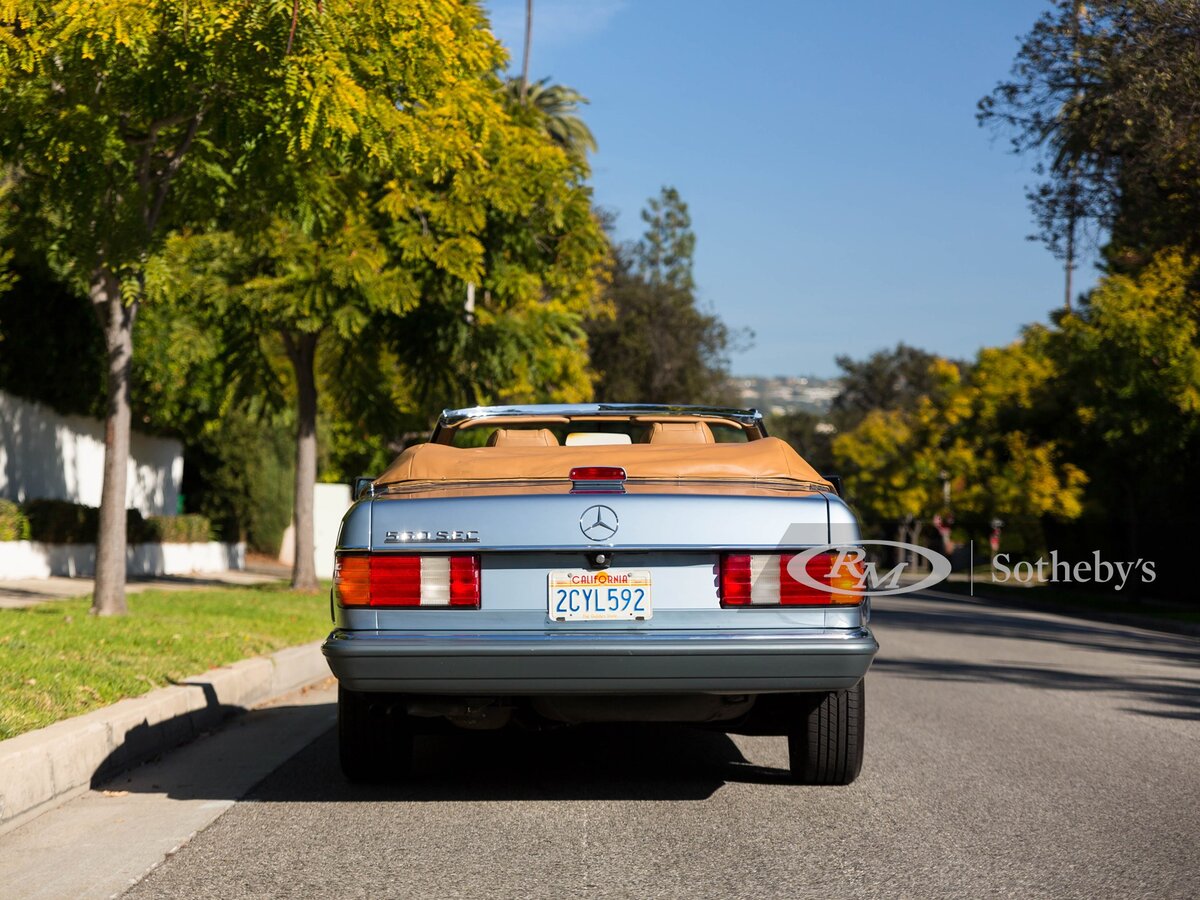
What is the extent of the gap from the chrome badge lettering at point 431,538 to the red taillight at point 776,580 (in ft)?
3.13

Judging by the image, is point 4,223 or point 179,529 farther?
point 179,529

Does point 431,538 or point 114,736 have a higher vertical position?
point 431,538

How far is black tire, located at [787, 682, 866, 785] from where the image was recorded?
5934mm

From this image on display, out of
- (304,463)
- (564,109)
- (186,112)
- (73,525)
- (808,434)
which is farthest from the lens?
(808,434)

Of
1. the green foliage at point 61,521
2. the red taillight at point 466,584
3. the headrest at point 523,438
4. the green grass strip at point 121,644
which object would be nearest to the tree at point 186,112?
the green grass strip at point 121,644

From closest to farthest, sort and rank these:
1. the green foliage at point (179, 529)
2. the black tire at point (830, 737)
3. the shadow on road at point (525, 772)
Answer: the black tire at point (830, 737) < the shadow on road at point (525, 772) < the green foliage at point (179, 529)

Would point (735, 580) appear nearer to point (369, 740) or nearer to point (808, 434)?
point (369, 740)

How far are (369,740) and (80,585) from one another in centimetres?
1302

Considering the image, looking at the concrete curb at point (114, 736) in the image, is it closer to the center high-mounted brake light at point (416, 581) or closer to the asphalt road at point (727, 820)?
the asphalt road at point (727, 820)

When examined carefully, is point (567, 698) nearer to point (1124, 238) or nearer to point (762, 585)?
point (762, 585)

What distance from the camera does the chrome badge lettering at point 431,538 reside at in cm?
529

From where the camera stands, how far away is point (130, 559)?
74.4ft

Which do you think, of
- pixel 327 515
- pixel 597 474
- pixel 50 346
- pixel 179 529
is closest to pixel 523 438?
pixel 597 474

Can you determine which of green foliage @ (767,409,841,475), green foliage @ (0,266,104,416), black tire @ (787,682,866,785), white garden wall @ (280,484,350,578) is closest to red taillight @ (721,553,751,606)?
black tire @ (787,682,866,785)
